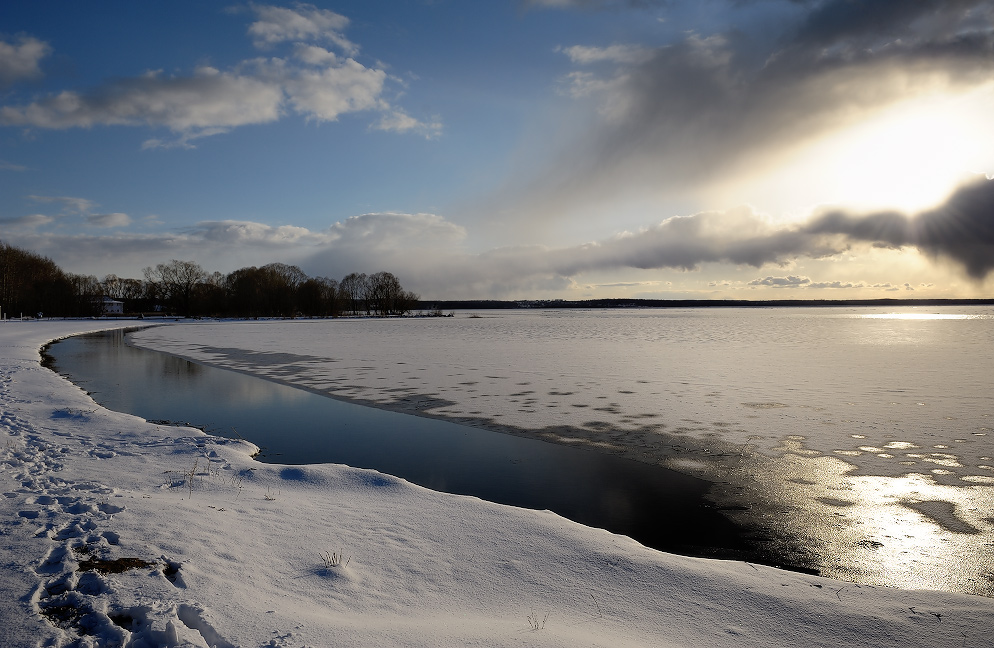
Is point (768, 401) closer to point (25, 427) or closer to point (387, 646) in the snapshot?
point (387, 646)

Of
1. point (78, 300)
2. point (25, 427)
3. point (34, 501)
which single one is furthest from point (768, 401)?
point (78, 300)

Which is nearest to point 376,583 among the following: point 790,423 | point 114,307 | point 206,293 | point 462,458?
point 462,458

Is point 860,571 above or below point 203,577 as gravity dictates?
below

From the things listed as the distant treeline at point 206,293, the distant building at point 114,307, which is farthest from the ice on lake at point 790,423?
the distant building at point 114,307

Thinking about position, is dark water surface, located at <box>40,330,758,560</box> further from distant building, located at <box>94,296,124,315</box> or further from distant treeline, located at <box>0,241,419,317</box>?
distant building, located at <box>94,296,124,315</box>

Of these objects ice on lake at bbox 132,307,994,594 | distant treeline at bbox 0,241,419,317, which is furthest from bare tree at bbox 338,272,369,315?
ice on lake at bbox 132,307,994,594

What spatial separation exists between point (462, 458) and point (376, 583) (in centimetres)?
410

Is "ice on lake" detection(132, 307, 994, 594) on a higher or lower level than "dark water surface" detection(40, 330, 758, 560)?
higher

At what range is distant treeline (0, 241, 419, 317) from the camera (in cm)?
8369

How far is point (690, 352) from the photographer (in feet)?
77.2

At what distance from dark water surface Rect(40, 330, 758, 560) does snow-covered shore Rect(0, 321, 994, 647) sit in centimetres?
75

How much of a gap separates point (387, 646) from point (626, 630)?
4.81 feet

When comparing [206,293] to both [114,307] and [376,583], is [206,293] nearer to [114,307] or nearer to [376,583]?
[114,307]

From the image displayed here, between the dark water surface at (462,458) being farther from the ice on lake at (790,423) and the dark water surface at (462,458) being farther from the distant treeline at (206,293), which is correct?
the distant treeline at (206,293)
